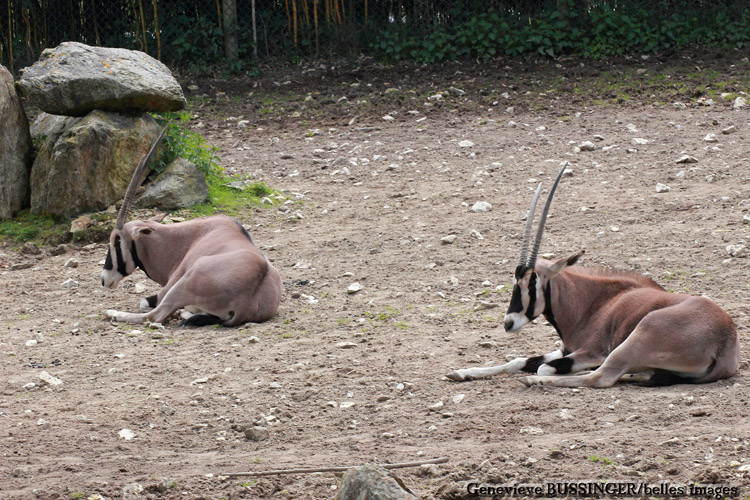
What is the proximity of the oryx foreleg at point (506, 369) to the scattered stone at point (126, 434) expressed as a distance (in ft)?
5.83

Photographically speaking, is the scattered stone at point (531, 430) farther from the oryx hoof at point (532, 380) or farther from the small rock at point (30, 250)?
the small rock at point (30, 250)

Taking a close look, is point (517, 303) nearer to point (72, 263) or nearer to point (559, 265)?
point (559, 265)

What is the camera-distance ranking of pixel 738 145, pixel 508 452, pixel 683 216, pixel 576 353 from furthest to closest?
1. pixel 738 145
2. pixel 683 216
3. pixel 576 353
4. pixel 508 452

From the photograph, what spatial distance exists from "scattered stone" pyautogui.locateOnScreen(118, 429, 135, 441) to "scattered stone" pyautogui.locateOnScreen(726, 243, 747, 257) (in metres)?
4.80

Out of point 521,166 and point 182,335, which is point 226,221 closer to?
point 182,335

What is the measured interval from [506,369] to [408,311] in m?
1.57

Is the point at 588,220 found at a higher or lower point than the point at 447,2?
lower

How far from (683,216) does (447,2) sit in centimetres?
811

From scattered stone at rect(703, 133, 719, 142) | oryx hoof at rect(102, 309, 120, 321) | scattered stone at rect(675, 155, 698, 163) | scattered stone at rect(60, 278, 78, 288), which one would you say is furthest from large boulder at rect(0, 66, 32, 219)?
scattered stone at rect(703, 133, 719, 142)

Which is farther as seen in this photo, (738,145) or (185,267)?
(738,145)

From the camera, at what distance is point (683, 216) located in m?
8.26

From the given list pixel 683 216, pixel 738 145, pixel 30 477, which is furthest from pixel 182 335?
pixel 738 145

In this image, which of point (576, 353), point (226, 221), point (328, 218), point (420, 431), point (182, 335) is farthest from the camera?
point (328, 218)

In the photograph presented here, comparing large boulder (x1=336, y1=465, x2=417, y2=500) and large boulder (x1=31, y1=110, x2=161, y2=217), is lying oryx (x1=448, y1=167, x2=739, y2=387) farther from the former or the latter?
large boulder (x1=31, y1=110, x2=161, y2=217)
